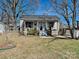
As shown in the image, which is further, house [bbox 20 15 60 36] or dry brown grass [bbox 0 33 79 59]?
house [bbox 20 15 60 36]

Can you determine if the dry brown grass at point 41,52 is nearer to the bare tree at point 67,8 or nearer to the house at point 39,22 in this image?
the bare tree at point 67,8

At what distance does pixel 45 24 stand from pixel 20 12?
17.8 ft

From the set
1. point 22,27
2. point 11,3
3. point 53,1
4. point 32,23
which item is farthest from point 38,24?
point 53,1

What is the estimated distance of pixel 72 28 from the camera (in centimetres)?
1655

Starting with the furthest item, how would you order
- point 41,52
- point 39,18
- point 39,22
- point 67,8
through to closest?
1. point 39,22
2. point 39,18
3. point 67,8
4. point 41,52

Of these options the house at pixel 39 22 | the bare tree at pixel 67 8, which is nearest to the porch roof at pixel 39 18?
the house at pixel 39 22

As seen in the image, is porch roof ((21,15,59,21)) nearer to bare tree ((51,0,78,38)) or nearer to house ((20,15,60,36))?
house ((20,15,60,36))

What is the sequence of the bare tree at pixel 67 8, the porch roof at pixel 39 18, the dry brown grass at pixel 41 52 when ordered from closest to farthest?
the dry brown grass at pixel 41 52
the bare tree at pixel 67 8
the porch roof at pixel 39 18

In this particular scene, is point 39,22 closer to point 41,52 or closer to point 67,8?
point 67,8

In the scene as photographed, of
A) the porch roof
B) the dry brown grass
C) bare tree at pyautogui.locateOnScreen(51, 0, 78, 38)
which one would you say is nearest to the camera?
the dry brown grass

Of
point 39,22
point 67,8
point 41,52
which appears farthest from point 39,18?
point 41,52

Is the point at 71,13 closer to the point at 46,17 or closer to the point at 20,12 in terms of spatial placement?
the point at 46,17

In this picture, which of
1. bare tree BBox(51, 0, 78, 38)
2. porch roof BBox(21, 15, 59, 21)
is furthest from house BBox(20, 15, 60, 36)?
bare tree BBox(51, 0, 78, 38)

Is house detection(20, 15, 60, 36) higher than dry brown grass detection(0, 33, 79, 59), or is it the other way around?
house detection(20, 15, 60, 36)
